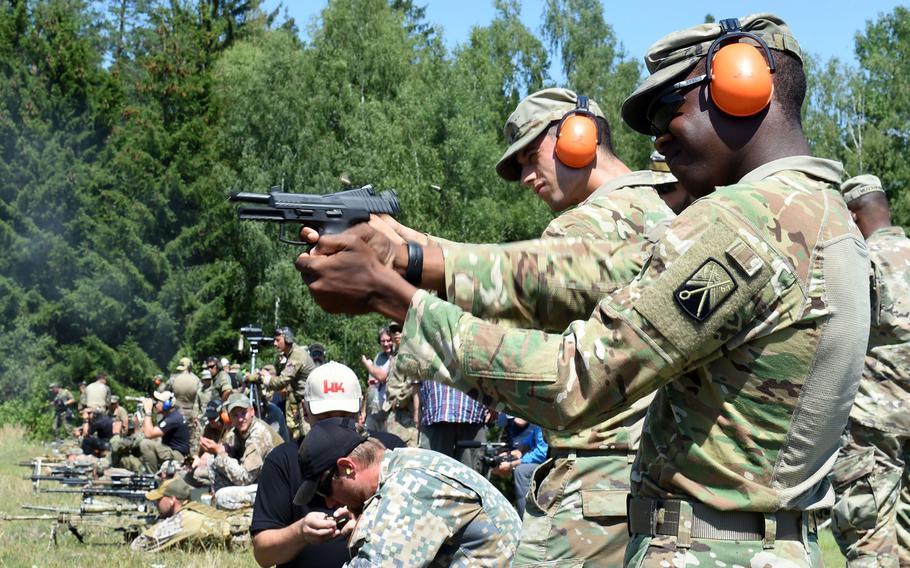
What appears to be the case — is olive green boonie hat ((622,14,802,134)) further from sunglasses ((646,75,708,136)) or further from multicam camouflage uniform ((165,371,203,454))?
multicam camouflage uniform ((165,371,203,454))

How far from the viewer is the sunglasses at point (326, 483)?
16.1 ft

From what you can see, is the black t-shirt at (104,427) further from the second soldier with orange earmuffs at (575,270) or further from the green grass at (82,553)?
the second soldier with orange earmuffs at (575,270)

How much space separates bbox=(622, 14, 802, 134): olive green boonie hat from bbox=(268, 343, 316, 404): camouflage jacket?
12.5m

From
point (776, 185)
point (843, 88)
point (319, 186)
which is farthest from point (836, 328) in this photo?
point (843, 88)

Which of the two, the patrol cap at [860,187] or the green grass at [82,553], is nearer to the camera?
the patrol cap at [860,187]

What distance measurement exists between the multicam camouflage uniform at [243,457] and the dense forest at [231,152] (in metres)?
20.4

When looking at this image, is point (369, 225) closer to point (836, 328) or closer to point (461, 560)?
point (836, 328)

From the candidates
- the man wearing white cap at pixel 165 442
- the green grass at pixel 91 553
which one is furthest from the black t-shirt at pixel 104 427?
the green grass at pixel 91 553

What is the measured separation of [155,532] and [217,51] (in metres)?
38.2

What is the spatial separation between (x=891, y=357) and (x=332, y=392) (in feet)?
10.9

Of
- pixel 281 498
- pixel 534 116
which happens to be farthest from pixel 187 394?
pixel 534 116

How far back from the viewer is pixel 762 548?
2346mm

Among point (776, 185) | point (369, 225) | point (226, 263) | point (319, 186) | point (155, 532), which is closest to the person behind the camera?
point (776, 185)

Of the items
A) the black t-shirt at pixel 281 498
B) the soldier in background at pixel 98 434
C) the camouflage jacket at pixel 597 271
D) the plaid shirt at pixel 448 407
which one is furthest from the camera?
the soldier in background at pixel 98 434
